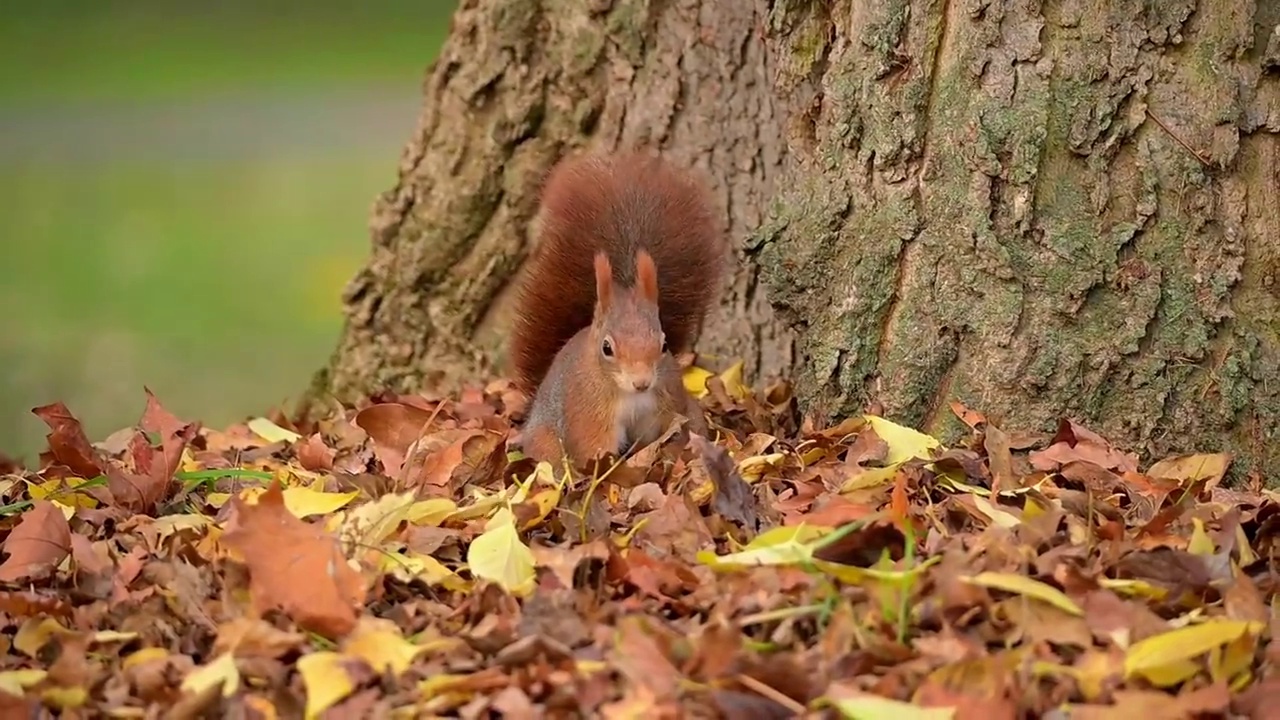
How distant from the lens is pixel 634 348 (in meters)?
2.02

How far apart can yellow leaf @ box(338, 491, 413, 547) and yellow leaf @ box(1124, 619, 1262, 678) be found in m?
0.80

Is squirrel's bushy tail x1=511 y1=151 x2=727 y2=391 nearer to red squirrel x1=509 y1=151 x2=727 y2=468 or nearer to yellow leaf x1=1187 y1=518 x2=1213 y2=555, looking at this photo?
red squirrel x1=509 y1=151 x2=727 y2=468

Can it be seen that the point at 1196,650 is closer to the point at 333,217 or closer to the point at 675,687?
the point at 675,687

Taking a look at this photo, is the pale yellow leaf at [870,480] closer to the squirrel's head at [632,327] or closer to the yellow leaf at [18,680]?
the squirrel's head at [632,327]

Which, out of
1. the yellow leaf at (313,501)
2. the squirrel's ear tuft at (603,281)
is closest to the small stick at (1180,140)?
the squirrel's ear tuft at (603,281)

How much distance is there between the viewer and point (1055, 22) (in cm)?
190

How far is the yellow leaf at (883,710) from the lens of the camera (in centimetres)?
124

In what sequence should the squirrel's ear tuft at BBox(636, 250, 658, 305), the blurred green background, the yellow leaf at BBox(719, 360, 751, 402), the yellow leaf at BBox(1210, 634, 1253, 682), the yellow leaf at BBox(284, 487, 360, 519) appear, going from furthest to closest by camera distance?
the blurred green background
the yellow leaf at BBox(719, 360, 751, 402)
the squirrel's ear tuft at BBox(636, 250, 658, 305)
the yellow leaf at BBox(284, 487, 360, 519)
the yellow leaf at BBox(1210, 634, 1253, 682)

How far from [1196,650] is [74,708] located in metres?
1.03

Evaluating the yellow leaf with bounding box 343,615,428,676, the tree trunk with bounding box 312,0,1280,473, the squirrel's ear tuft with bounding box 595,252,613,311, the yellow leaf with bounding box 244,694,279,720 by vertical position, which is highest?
the tree trunk with bounding box 312,0,1280,473

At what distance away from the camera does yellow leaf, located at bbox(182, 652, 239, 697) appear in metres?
1.35

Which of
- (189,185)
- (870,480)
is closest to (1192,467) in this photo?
(870,480)


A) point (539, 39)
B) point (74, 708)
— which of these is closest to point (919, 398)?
point (539, 39)

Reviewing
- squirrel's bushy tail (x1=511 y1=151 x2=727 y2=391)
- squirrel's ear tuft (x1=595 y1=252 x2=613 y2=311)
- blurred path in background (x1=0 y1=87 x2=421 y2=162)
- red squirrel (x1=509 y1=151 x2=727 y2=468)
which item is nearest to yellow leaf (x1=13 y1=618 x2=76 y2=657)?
red squirrel (x1=509 y1=151 x2=727 y2=468)
